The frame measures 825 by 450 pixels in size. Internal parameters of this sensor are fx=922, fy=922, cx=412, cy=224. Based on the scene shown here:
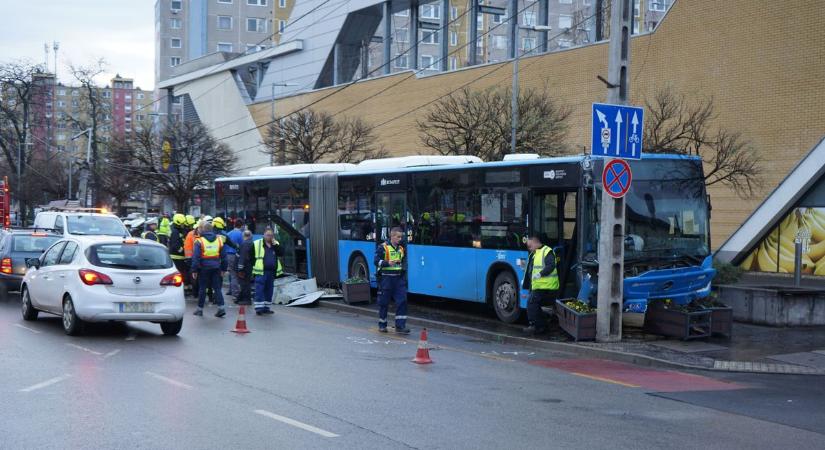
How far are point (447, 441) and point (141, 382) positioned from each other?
4.14m

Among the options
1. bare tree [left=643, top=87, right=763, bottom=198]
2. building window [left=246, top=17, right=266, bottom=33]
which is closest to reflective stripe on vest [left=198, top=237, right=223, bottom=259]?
bare tree [left=643, top=87, right=763, bottom=198]

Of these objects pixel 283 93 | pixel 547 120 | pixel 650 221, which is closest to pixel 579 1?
pixel 283 93

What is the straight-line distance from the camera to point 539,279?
15547 millimetres

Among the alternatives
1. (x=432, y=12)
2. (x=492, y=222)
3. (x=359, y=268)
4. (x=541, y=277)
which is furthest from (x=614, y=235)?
(x=432, y=12)

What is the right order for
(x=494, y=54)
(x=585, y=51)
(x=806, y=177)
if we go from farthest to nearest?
(x=494, y=54) < (x=585, y=51) < (x=806, y=177)

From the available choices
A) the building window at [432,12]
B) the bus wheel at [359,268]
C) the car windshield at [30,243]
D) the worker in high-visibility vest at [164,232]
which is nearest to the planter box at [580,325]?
the bus wheel at [359,268]

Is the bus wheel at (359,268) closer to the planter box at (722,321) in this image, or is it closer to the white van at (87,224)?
the white van at (87,224)

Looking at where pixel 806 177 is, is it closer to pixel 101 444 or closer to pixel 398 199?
pixel 398 199

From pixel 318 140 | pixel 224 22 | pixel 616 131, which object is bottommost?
pixel 616 131

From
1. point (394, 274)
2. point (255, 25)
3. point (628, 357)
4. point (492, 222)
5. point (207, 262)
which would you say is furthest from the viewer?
point (255, 25)

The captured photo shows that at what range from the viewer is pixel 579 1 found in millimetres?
79250

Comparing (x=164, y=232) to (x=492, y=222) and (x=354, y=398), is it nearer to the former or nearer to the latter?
(x=492, y=222)

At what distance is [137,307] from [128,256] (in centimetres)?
87

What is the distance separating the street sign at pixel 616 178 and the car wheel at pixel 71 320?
8447 millimetres
